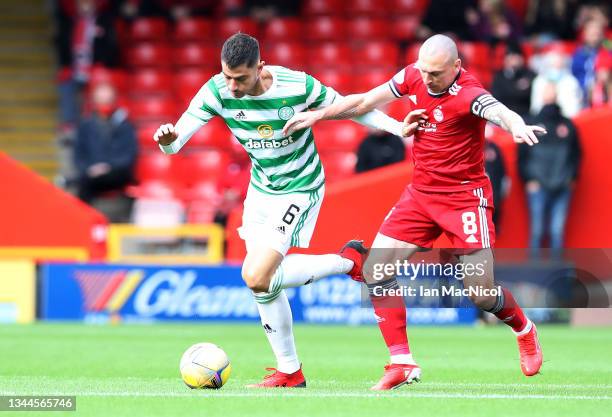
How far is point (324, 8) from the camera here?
67.4ft

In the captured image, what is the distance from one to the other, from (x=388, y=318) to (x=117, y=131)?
9.20 meters

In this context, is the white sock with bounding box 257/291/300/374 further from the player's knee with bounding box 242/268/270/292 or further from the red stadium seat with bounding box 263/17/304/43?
the red stadium seat with bounding box 263/17/304/43

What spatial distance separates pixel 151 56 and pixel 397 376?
1322 centimetres

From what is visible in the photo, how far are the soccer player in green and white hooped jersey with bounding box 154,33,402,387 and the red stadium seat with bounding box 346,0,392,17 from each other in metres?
12.4

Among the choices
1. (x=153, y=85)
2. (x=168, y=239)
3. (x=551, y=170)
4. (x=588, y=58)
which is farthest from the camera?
(x=153, y=85)

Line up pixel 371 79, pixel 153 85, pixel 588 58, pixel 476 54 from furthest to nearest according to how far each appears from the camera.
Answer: pixel 153 85, pixel 371 79, pixel 476 54, pixel 588 58

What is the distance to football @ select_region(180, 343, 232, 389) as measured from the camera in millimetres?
7662

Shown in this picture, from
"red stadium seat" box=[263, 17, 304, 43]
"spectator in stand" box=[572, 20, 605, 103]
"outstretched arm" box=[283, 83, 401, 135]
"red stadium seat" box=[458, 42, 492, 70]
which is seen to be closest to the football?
"outstretched arm" box=[283, 83, 401, 135]

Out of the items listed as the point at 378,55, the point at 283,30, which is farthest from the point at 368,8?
the point at 283,30

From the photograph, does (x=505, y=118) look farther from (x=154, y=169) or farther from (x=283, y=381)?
(x=154, y=169)

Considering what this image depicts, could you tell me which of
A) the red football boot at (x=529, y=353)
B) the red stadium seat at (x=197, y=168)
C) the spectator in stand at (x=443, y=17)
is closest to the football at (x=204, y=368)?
the red football boot at (x=529, y=353)

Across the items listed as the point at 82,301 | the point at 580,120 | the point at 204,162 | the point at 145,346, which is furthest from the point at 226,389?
the point at 204,162

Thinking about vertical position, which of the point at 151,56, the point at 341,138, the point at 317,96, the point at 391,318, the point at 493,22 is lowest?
the point at 341,138

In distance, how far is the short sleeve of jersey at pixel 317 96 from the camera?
8.15 m
